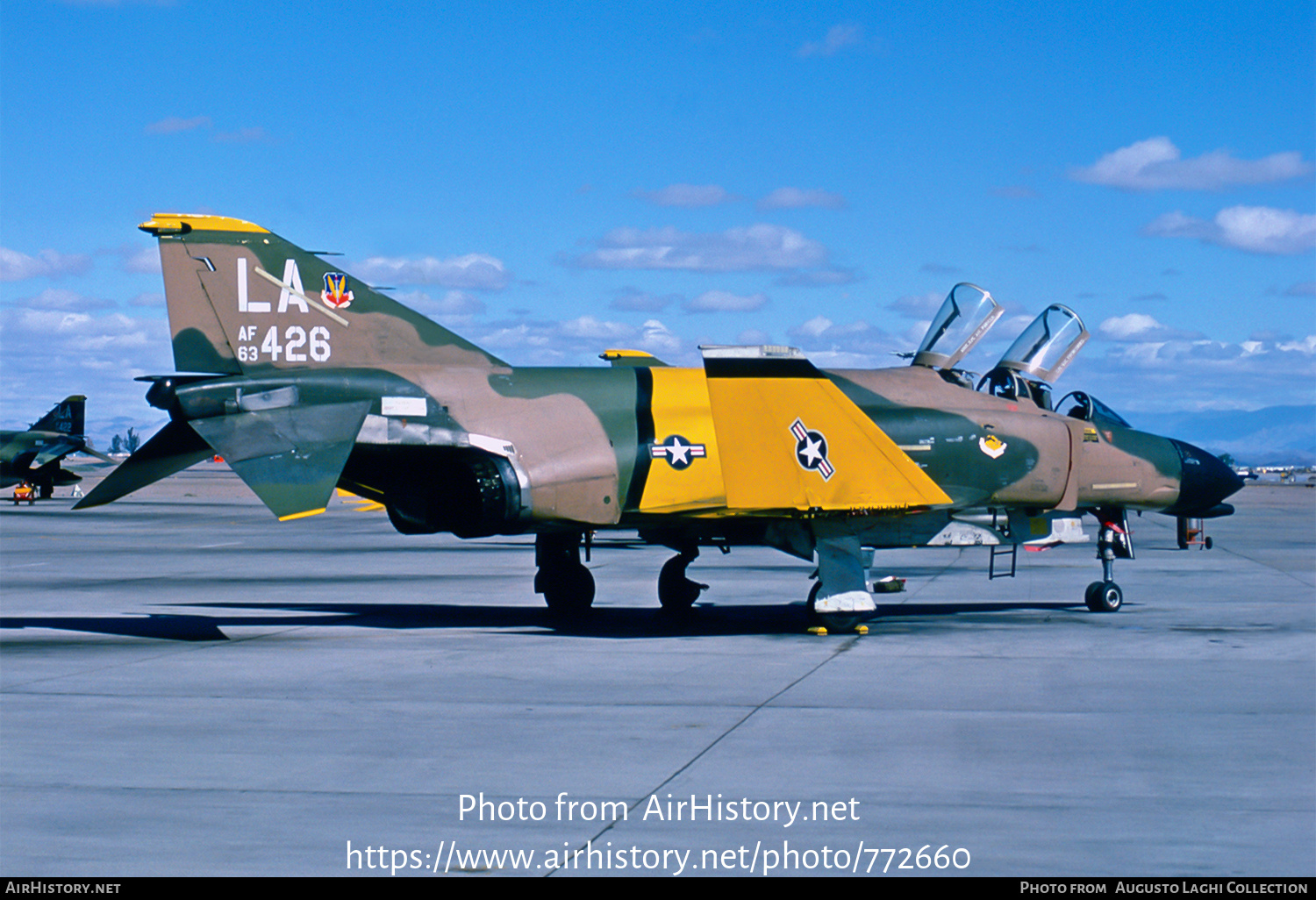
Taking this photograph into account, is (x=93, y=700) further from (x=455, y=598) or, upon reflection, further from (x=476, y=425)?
(x=455, y=598)

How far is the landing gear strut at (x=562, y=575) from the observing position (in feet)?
55.9

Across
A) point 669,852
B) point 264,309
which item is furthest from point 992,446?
point 669,852

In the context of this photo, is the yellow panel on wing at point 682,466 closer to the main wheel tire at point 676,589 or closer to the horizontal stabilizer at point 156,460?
the main wheel tire at point 676,589

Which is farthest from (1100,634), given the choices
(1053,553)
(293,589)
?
(1053,553)

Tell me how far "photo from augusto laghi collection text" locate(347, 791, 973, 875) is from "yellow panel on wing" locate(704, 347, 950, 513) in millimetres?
7904

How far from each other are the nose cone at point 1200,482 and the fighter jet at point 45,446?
143 feet

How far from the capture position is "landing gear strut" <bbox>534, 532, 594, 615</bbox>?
671 inches

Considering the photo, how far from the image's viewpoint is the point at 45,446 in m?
51.9

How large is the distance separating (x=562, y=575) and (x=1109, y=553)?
24.1 feet

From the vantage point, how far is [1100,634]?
48.1ft

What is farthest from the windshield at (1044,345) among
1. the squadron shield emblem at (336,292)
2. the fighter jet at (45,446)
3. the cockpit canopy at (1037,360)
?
the fighter jet at (45,446)

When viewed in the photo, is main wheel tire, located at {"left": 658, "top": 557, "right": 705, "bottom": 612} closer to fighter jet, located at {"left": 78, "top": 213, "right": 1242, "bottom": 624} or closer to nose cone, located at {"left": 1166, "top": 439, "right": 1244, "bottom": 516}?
fighter jet, located at {"left": 78, "top": 213, "right": 1242, "bottom": 624}
